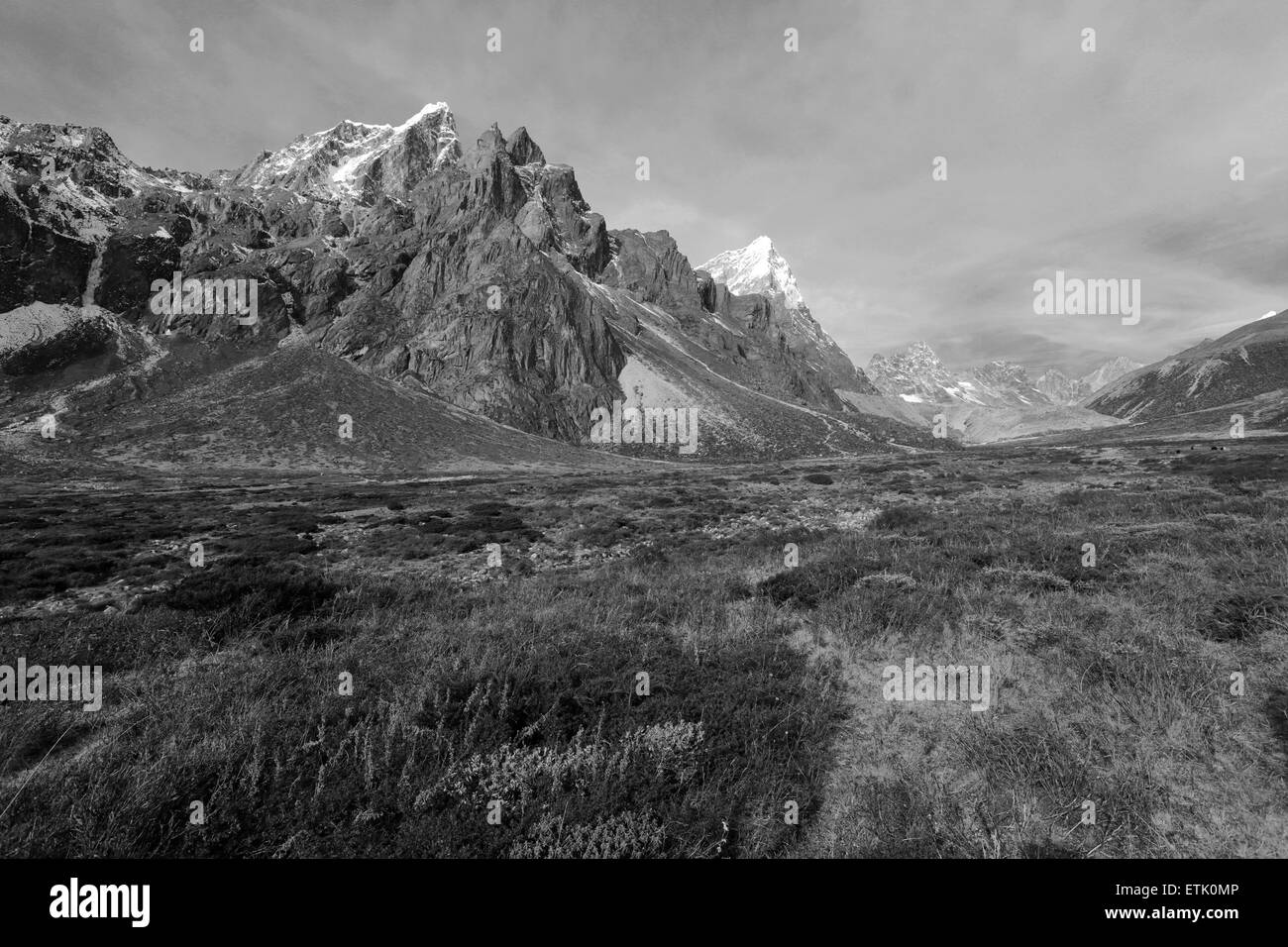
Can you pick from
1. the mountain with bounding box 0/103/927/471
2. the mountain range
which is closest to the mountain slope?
the mountain range

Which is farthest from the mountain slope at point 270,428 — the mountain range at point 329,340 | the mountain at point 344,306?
the mountain at point 344,306

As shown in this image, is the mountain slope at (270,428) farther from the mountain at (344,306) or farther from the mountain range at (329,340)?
the mountain at (344,306)

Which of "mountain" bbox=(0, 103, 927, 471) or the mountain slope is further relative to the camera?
"mountain" bbox=(0, 103, 927, 471)

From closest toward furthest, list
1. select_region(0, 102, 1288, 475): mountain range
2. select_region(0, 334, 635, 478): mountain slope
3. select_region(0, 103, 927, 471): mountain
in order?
select_region(0, 334, 635, 478): mountain slope, select_region(0, 102, 1288, 475): mountain range, select_region(0, 103, 927, 471): mountain

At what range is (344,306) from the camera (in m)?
138

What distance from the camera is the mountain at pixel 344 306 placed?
366 ft

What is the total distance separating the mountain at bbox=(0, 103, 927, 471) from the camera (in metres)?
112

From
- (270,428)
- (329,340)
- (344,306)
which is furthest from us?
(344,306)

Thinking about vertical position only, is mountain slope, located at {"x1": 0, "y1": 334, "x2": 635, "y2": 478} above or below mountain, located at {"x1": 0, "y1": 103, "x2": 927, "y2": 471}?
below

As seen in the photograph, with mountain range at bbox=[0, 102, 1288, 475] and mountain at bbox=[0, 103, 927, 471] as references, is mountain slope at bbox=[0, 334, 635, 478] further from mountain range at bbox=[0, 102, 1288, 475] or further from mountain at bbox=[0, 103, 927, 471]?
mountain at bbox=[0, 103, 927, 471]

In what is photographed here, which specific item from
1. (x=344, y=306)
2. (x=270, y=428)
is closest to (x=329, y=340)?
(x=344, y=306)

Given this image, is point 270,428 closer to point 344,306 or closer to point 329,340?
point 329,340

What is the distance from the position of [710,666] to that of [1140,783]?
160 inches

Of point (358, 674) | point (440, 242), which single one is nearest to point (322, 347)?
point (440, 242)
